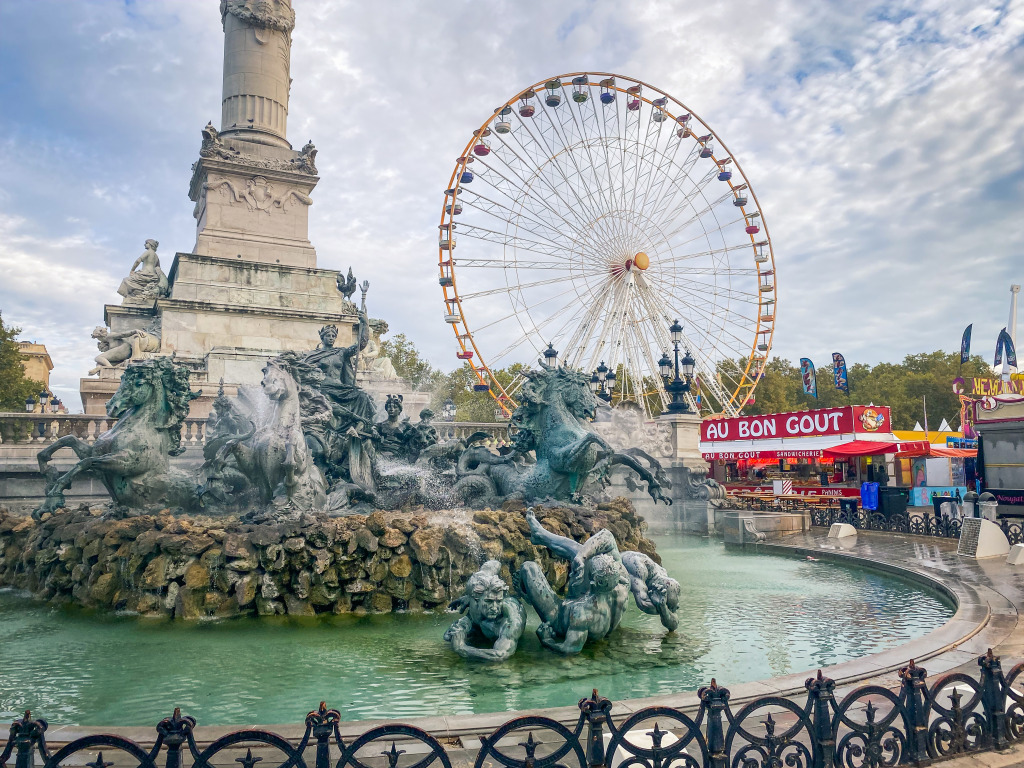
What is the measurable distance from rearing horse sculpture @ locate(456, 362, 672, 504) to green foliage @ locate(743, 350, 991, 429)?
1662 inches

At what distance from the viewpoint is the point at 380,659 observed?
6227mm

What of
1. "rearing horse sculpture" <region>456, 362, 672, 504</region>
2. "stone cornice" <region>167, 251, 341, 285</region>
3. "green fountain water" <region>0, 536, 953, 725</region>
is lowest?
"green fountain water" <region>0, 536, 953, 725</region>

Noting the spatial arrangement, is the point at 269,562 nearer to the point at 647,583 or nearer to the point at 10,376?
the point at 647,583

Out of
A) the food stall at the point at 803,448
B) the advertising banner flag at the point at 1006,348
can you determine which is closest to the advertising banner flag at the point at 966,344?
the advertising banner flag at the point at 1006,348

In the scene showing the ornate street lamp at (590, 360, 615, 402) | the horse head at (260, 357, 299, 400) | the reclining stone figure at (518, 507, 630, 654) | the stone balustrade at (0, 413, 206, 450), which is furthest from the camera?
the ornate street lamp at (590, 360, 615, 402)

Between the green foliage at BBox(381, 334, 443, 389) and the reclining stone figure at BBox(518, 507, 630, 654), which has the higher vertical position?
the green foliage at BBox(381, 334, 443, 389)

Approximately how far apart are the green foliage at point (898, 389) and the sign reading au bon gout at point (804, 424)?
76.1 ft

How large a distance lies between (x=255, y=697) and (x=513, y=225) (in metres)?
23.9

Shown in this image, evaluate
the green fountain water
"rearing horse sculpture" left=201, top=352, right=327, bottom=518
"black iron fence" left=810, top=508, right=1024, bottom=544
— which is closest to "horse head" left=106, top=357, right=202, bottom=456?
"rearing horse sculpture" left=201, top=352, right=327, bottom=518

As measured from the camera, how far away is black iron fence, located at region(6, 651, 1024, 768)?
10.4 feet

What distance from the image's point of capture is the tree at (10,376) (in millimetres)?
35281

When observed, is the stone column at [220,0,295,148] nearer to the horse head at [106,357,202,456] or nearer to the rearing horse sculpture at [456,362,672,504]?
the horse head at [106,357,202,456]

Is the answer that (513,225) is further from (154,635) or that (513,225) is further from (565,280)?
(154,635)

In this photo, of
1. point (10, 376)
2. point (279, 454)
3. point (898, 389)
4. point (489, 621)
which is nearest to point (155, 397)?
point (279, 454)
